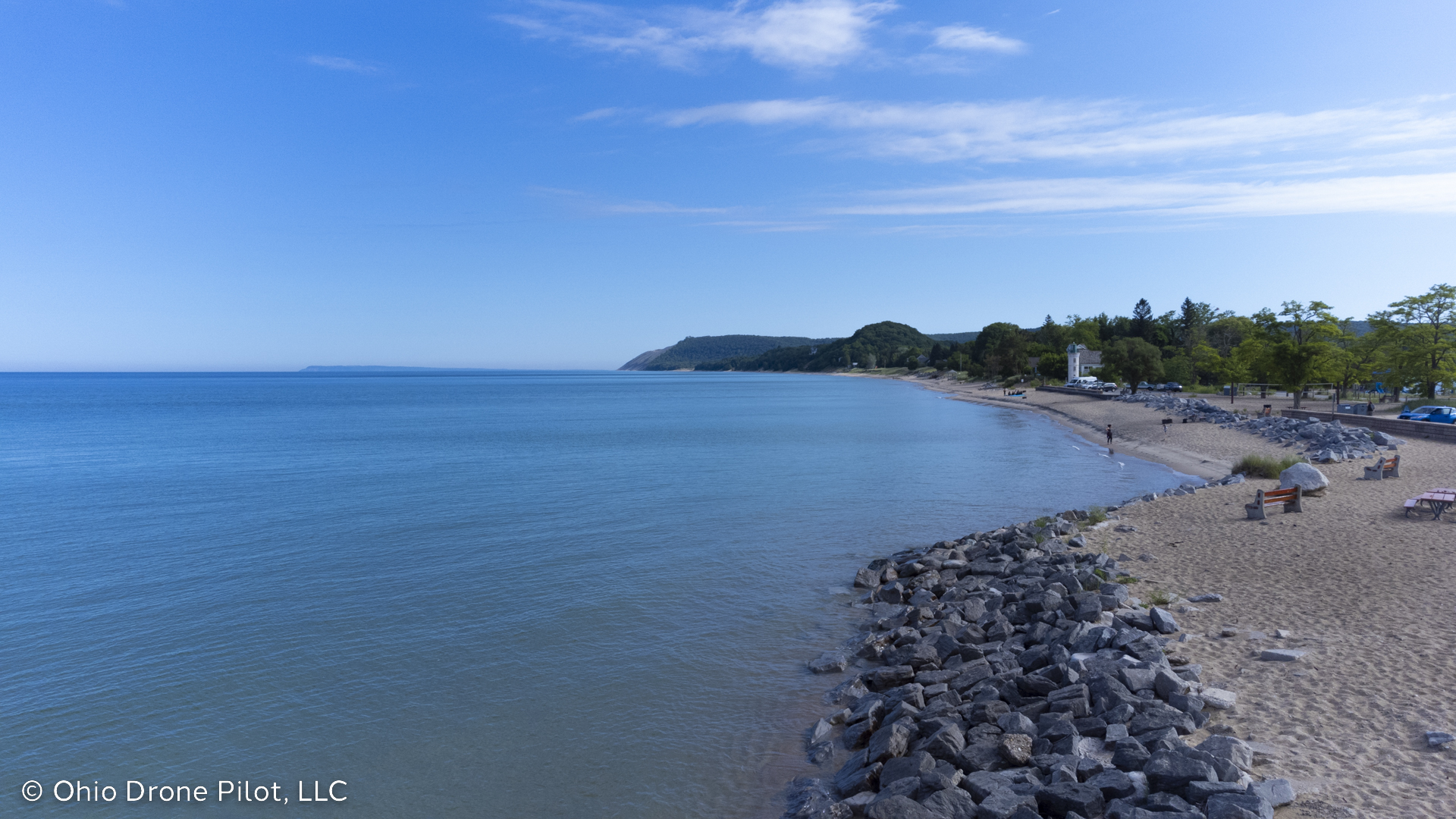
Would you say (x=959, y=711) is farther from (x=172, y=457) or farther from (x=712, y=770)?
(x=172, y=457)

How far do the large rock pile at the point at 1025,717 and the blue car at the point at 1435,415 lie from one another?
1529 inches

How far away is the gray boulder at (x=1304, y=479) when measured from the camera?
75.3ft

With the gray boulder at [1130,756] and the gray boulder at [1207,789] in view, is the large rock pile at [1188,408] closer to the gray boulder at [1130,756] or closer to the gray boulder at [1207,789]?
the gray boulder at [1130,756]

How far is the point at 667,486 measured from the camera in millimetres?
34969

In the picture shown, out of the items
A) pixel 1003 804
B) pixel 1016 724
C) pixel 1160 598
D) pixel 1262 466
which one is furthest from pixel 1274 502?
pixel 1003 804

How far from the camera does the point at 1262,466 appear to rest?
2925 centimetres

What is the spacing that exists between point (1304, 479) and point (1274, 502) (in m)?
2.29

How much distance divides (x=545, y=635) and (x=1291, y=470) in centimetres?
2232

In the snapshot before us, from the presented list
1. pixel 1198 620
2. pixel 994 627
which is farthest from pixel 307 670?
pixel 1198 620

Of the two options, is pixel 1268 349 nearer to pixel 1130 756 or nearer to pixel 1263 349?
pixel 1263 349

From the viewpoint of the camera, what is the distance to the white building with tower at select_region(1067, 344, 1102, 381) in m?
113

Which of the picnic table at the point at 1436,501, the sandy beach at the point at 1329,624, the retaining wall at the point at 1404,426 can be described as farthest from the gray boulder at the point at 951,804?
the retaining wall at the point at 1404,426

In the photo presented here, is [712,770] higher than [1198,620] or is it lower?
lower

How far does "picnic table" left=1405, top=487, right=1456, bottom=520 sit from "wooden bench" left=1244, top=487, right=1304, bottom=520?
2.30 m
